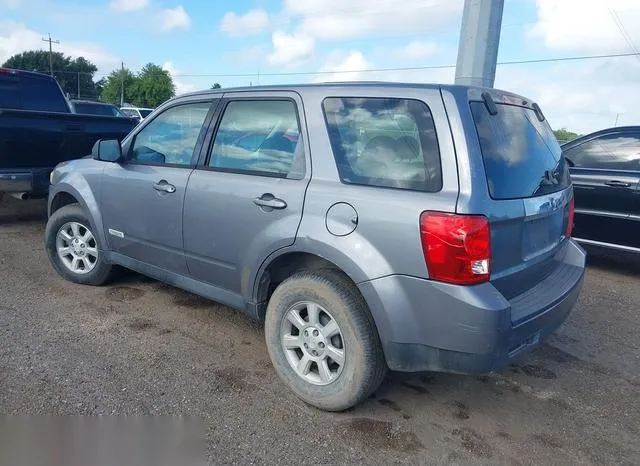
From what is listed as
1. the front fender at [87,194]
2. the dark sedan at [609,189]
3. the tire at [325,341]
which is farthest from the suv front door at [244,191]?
the dark sedan at [609,189]

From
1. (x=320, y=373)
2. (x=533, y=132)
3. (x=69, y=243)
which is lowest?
(x=320, y=373)

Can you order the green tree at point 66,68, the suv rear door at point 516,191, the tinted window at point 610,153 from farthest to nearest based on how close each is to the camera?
the green tree at point 66,68 < the tinted window at point 610,153 < the suv rear door at point 516,191

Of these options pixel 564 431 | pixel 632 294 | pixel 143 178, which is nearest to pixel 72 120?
pixel 143 178

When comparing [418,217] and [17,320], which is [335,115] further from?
[17,320]

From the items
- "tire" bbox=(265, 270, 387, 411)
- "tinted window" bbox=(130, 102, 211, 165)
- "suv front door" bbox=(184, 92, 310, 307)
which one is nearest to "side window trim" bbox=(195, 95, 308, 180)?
"suv front door" bbox=(184, 92, 310, 307)

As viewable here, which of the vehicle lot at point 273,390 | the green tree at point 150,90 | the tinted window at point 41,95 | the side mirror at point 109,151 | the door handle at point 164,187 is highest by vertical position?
the green tree at point 150,90

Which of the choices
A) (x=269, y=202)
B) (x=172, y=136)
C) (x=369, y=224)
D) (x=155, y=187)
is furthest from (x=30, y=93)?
(x=369, y=224)

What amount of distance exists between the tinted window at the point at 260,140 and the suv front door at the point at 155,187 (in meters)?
0.23

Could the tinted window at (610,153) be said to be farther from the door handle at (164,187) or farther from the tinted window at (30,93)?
the tinted window at (30,93)

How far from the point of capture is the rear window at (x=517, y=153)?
8.83 feet

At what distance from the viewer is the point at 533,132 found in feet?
10.5

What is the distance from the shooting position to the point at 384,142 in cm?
282

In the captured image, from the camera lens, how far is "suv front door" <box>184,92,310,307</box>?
3107 millimetres

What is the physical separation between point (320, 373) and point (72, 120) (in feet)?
16.9
